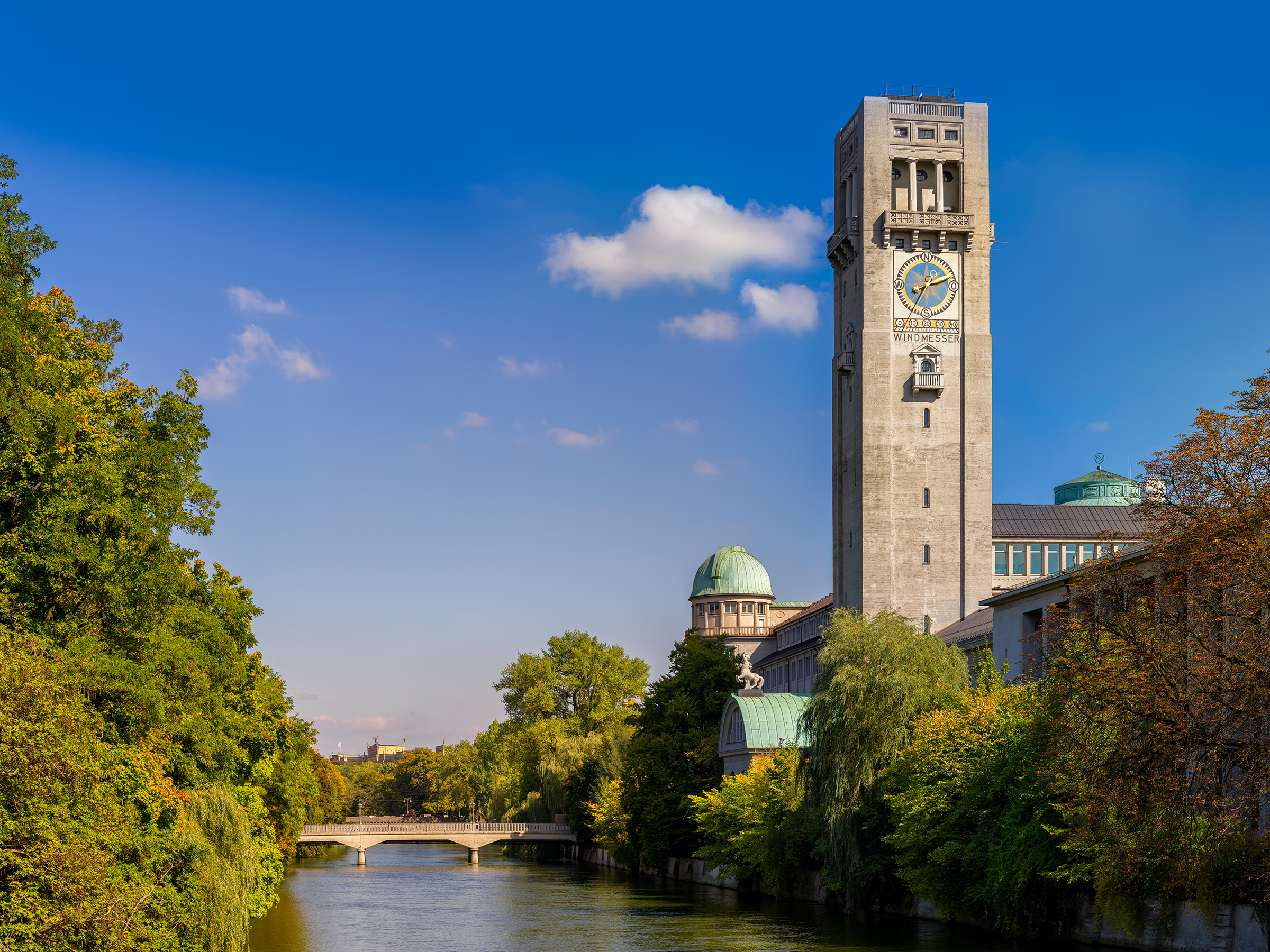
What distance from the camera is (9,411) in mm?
23406

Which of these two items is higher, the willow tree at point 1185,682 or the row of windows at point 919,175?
the row of windows at point 919,175

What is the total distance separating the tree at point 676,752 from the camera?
233ft

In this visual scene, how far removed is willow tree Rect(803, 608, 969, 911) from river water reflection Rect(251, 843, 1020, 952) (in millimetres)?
2992

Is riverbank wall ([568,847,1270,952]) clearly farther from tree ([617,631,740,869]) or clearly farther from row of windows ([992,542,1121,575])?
row of windows ([992,542,1121,575])

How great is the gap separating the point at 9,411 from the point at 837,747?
29.2m

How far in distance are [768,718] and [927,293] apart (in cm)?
2842

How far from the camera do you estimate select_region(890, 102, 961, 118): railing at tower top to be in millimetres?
83125

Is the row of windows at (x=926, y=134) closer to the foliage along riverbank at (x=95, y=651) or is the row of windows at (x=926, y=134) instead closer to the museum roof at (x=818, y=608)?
the museum roof at (x=818, y=608)

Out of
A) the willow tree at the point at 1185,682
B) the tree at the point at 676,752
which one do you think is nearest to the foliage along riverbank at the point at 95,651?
the willow tree at the point at 1185,682

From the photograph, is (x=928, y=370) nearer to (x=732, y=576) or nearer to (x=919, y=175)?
(x=919, y=175)

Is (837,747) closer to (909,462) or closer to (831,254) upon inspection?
(909,462)

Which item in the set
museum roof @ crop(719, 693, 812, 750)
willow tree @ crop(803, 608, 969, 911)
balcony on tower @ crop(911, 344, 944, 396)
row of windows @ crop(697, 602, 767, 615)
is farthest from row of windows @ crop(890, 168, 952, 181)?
row of windows @ crop(697, 602, 767, 615)

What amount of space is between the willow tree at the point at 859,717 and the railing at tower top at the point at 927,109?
45804 mm

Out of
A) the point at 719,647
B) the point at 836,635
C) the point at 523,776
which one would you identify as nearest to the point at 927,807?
the point at 836,635
